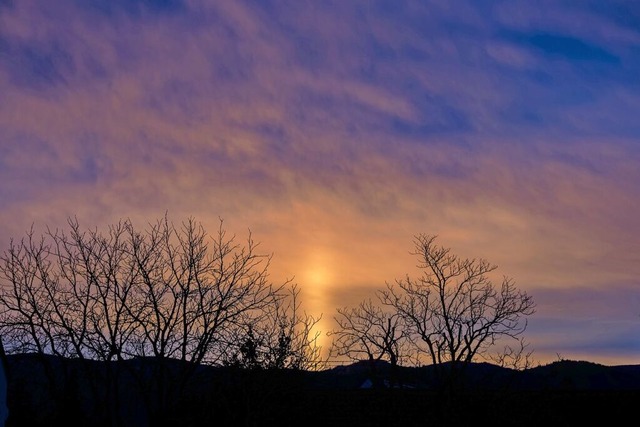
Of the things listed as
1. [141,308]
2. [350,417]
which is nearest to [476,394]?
[350,417]

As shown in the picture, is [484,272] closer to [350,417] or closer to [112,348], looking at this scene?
[350,417]

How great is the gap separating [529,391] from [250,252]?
1497 centimetres

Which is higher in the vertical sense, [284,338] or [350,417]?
[284,338]

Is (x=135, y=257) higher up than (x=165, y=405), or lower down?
higher up

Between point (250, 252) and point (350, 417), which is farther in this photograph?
point (350, 417)

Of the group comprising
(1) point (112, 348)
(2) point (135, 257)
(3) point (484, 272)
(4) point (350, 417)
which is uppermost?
(3) point (484, 272)

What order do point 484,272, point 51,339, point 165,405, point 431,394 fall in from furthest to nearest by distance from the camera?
point 484,272 < point 431,394 < point 51,339 < point 165,405

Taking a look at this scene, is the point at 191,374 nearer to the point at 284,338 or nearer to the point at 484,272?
the point at 284,338

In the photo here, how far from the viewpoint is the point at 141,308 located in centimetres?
3044

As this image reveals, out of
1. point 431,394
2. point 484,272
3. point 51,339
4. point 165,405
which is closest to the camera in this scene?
point 165,405

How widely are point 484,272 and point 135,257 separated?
72.8 ft

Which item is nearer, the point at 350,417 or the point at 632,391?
the point at 350,417

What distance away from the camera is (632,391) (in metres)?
36.2

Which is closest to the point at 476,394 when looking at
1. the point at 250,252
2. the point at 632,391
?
the point at 632,391
